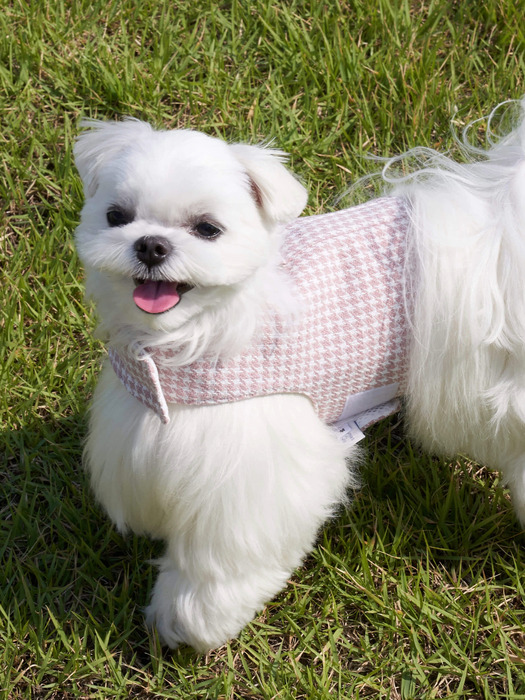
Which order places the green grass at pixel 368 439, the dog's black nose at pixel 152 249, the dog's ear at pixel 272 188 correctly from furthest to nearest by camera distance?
the green grass at pixel 368 439 < the dog's ear at pixel 272 188 < the dog's black nose at pixel 152 249

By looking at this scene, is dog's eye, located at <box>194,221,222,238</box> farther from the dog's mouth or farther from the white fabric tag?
the white fabric tag

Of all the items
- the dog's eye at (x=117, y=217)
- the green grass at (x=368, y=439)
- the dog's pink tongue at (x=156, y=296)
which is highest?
the dog's eye at (x=117, y=217)

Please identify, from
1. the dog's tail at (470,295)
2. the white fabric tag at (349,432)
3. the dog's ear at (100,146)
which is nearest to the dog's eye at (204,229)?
the dog's ear at (100,146)

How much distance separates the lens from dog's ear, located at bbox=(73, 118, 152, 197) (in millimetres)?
1620

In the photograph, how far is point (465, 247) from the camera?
178 cm

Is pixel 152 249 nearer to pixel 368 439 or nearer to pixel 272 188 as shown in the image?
pixel 272 188

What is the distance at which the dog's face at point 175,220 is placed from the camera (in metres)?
1.47

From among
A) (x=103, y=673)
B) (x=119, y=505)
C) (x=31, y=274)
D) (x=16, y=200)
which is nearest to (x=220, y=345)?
(x=119, y=505)

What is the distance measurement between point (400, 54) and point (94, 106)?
3.84 ft

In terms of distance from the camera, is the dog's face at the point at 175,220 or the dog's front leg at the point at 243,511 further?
the dog's front leg at the point at 243,511

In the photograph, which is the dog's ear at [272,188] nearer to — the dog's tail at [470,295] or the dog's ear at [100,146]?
the dog's ear at [100,146]

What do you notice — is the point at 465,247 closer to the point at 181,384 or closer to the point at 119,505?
the point at 181,384

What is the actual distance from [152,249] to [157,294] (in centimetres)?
10

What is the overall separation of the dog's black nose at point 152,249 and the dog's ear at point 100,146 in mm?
252
